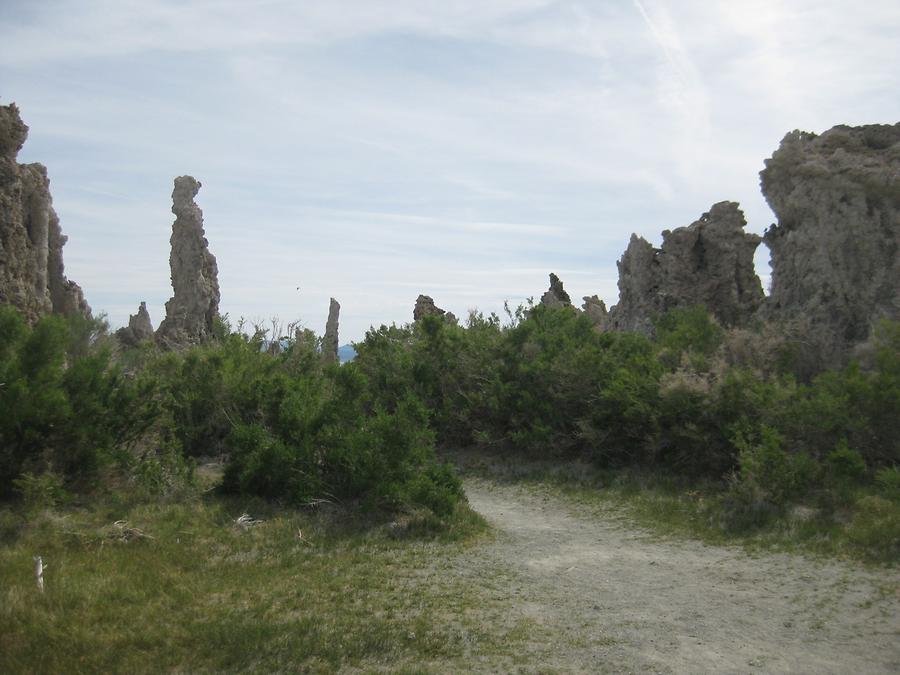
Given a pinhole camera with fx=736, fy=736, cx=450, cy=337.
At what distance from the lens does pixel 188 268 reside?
910 inches

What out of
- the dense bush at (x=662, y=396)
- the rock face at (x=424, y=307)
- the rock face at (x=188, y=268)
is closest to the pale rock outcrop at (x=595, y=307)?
the rock face at (x=424, y=307)

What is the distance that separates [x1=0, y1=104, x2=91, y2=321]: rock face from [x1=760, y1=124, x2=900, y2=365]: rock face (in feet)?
47.1

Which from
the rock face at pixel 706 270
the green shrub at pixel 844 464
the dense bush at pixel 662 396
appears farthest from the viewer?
the rock face at pixel 706 270

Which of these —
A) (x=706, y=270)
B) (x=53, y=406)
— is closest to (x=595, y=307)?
(x=706, y=270)

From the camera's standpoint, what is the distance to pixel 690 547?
350 inches

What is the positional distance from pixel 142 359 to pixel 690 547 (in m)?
11.3

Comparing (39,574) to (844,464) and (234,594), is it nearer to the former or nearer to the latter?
(234,594)

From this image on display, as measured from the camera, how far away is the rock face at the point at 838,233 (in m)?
14.2

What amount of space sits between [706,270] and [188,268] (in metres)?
15.4

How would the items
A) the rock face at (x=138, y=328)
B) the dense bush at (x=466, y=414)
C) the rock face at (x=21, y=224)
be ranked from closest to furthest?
the dense bush at (x=466, y=414), the rock face at (x=21, y=224), the rock face at (x=138, y=328)

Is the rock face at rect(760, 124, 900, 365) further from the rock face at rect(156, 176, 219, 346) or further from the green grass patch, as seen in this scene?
the rock face at rect(156, 176, 219, 346)

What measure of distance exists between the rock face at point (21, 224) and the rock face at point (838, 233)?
14361 mm

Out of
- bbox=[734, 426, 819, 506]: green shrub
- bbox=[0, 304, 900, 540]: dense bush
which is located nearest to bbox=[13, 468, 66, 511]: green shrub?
bbox=[0, 304, 900, 540]: dense bush

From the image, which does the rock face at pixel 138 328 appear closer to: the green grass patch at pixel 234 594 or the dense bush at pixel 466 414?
the dense bush at pixel 466 414
